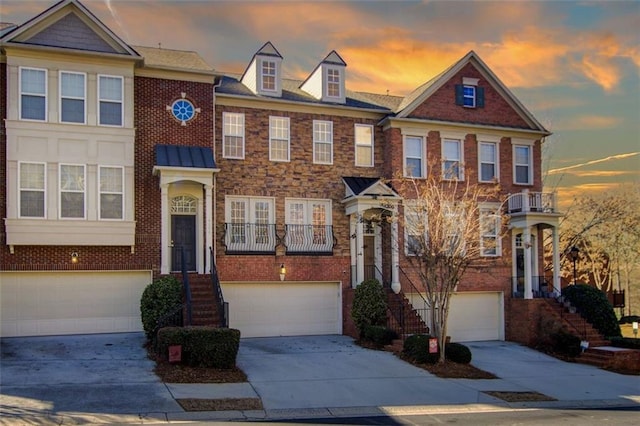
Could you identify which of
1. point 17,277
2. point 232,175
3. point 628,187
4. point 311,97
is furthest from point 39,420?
point 628,187

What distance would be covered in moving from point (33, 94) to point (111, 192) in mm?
3802

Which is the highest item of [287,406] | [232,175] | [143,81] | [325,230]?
[143,81]

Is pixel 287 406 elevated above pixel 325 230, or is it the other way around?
pixel 325 230

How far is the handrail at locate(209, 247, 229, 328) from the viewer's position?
19205mm

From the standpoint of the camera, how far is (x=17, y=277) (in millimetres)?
21062

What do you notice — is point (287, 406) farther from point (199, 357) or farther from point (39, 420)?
point (39, 420)

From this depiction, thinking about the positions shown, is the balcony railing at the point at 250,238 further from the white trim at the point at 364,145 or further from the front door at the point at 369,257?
the white trim at the point at 364,145

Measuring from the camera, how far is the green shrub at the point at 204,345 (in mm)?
17078

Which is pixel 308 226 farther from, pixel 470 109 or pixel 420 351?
pixel 470 109

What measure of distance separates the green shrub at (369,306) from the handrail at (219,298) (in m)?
4.80

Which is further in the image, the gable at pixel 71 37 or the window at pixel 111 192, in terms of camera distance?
the window at pixel 111 192

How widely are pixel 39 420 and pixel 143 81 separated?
512 inches

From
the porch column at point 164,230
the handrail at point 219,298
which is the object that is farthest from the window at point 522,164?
the porch column at point 164,230

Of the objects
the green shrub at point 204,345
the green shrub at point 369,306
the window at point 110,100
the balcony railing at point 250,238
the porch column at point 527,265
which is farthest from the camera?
the porch column at point 527,265
